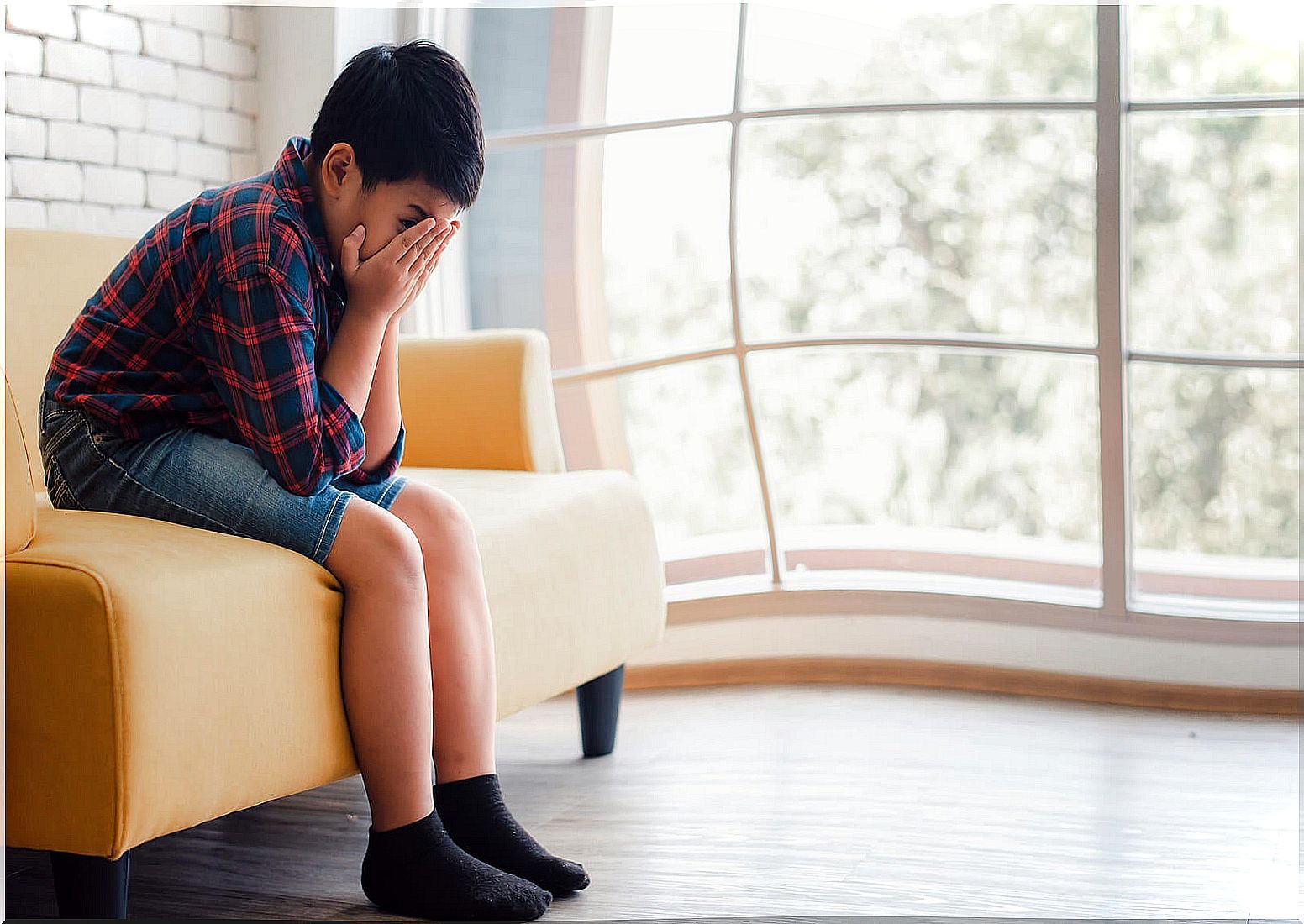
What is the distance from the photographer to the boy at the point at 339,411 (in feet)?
4.20

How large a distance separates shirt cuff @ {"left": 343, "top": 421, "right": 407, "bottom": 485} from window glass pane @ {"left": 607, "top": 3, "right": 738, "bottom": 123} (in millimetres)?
1314

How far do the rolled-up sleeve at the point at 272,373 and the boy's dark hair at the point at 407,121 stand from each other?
0.17m

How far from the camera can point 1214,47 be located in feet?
8.05

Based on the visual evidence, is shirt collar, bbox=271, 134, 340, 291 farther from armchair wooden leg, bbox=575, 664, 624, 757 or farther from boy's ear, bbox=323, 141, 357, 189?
armchair wooden leg, bbox=575, 664, 624, 757

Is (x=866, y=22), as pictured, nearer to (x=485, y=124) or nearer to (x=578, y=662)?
(x=485, y=124)

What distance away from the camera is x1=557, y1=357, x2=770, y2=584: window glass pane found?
109 inches

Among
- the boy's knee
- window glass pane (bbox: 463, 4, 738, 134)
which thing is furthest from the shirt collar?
window glass pane (bbox: 463, 4, 738, 134)

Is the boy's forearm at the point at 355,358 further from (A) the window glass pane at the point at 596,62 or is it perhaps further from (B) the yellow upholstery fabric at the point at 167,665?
(A) the window glass pane at the point at 596,62

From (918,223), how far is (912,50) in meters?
0.46

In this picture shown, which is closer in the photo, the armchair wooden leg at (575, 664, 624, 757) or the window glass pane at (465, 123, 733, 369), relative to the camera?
the armchair wooden leg at (575, 664, 624, 757)

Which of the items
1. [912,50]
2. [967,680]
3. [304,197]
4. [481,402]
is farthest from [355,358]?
[912,50]

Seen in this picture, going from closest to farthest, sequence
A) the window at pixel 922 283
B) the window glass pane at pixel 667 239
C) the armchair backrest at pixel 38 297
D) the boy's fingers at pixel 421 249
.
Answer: the boy's fingers at pixel 421 249 → the armchair backrest at pixel 38 297 → the window at pixel 922 283 → the window glass pane at pixel 667 239

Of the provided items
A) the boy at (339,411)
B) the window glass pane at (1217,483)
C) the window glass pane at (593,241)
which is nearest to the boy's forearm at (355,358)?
the boy at (339,411)

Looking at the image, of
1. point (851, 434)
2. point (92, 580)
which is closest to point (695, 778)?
point (92, 580)
